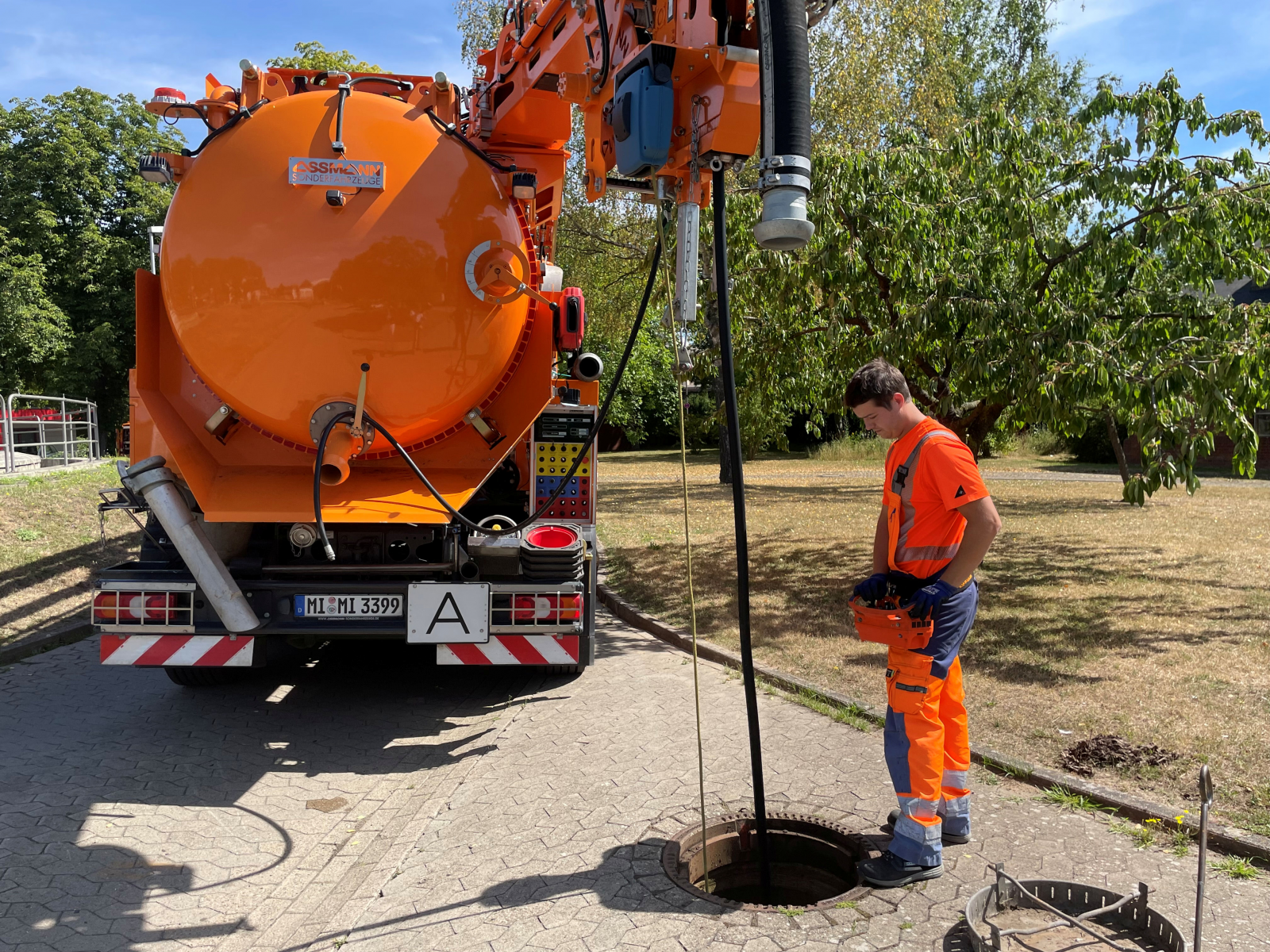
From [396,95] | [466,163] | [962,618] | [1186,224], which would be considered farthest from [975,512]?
[1186,224]

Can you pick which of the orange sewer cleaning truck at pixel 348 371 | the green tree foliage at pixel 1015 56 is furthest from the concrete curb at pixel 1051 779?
the green tree foliage at pixel 1015 56

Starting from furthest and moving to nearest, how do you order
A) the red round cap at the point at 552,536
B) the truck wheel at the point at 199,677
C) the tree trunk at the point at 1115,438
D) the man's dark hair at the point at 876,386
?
1. the tree trunk at the point at 1115,438
2. the truck wheel at the point at 199,677
3. the red round cap at the point at 552,536
4. the man's dark hair at the point at 876,386

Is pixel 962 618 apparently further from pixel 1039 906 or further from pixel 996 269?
pixel 996 269

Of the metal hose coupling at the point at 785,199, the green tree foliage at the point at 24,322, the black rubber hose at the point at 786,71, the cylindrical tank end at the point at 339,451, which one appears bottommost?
the cylindrical tank end at the point at 339,451

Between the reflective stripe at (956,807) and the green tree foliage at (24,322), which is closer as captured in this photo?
the reflective stripe at (956,807)

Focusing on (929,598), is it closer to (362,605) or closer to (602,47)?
(602,47)

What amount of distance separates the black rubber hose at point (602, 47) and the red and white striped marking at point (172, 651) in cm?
321

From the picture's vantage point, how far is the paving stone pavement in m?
3.05

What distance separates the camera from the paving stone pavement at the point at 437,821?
305 cm

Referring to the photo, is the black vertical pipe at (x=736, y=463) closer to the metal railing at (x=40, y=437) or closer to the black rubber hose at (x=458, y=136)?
the black rubber hose at (x=458, y=136)

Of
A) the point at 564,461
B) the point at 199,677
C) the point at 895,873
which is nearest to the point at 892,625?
the point at 895,873

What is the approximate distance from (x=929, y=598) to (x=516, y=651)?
2.32 metres

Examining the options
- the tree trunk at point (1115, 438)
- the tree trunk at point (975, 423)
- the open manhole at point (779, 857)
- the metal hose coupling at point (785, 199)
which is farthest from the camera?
the tree trunk at point (975, 423)

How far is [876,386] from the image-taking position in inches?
138
